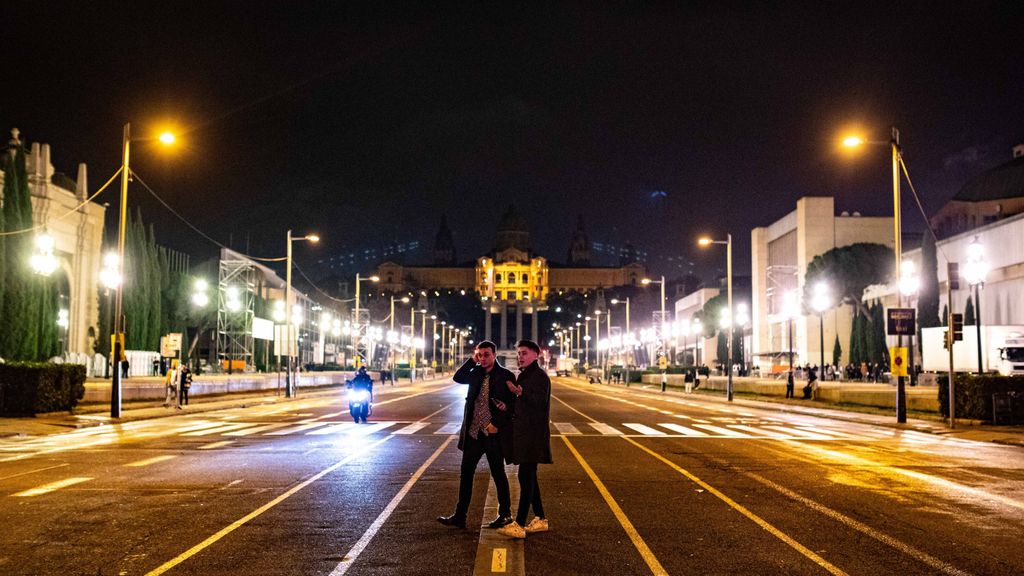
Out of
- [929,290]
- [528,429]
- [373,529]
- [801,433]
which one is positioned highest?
[929,290]

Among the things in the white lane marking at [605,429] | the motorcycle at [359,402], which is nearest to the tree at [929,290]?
the white lane marking at [605,429]

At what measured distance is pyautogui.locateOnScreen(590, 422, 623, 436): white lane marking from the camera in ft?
72.2

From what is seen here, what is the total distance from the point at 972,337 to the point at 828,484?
1712 inches

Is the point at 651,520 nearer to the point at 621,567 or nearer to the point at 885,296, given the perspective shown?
the point at 621,567

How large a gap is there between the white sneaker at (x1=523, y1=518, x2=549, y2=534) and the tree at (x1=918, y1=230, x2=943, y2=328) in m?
62.8

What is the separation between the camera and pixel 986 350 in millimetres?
49969

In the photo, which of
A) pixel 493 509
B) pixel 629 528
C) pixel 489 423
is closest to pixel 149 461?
pixel 493 509

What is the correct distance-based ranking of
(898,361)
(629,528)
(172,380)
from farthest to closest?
1. (172,380)
2. (898,361)
3. (629,528)

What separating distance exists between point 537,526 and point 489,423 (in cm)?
114

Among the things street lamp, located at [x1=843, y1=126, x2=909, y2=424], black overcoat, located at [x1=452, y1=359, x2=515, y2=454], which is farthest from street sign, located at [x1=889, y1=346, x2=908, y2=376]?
black overcoat, located at [x1=452, y1=359, x2=515, y2=454]

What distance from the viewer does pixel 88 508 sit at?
391 inches

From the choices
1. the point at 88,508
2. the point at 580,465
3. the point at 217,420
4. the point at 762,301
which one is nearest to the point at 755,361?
the point at 762,301

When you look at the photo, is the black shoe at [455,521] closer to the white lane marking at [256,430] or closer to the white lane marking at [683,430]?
the white lane marking at [256,430]

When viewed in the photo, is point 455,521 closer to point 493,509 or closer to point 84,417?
point 493,509
